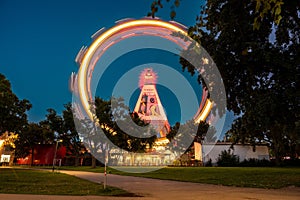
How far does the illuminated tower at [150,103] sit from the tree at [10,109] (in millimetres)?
34758

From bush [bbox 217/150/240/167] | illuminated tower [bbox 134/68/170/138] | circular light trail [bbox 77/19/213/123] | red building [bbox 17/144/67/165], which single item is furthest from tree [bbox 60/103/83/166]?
bush [bbox 217/150/240/167]

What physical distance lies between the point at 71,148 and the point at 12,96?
2734 centimetres

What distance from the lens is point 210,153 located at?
4366cm

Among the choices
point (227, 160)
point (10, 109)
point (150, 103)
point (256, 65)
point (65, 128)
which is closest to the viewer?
point (256, 65)

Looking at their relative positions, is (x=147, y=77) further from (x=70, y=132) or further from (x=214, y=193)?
(x=214, y=193)

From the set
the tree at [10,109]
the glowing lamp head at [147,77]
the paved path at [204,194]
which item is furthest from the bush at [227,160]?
the glowing lamp head at [147,77]

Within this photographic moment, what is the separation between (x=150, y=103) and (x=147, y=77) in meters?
7.60

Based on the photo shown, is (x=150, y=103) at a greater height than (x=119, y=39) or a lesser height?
lesser

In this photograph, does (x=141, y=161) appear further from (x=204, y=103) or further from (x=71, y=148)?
(x=204, y=103)

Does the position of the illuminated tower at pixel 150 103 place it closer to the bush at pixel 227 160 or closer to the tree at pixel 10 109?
the bush at pixel 227 160

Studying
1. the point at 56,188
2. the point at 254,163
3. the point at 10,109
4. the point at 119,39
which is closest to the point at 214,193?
the point at 56,188

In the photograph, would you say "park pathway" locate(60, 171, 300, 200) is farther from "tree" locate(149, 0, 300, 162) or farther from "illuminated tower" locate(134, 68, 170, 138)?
"illuminated tower" locate(134, 68, 170, 138)

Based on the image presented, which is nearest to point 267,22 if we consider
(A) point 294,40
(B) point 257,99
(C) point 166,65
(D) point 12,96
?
(A) point 294,40

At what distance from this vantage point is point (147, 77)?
245 ft
